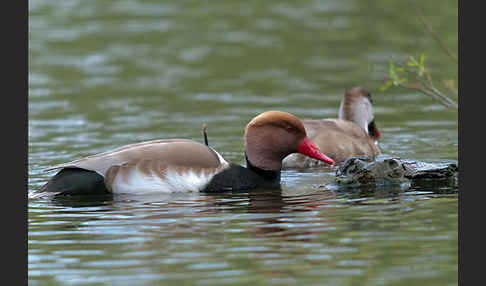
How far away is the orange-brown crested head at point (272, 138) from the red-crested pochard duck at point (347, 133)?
1.44 meters

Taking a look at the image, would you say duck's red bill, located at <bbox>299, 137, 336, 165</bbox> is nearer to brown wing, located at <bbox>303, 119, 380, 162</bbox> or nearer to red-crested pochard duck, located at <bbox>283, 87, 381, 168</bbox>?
red-crested pochard duck, located at <bbox>283, 87, 381, 168</bbox>

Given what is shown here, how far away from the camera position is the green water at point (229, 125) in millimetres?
7789

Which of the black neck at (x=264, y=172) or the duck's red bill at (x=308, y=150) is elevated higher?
the duck's red bill at (x=308, y=150)

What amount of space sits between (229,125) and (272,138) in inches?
166

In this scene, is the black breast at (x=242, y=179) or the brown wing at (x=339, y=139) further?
the brown wing at (x=339, y=139)

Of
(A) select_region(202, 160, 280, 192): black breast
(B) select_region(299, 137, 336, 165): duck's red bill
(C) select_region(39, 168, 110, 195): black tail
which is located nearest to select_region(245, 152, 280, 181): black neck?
(A) select_region(202, 160, 280, 192): black breast

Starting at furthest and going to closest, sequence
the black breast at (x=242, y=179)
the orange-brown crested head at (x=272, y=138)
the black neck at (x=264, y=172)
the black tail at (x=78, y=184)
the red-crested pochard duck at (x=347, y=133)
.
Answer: the red-crested pochard duck at (x=347, y=133) < the black neck at (x=264, y=172) < the orange-brown crested head at (x=272, y=138) < the black breast at (x=242, y=179) < the black tail at (x=78, y=184)

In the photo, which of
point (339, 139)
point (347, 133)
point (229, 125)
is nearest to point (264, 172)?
point (339, 139)

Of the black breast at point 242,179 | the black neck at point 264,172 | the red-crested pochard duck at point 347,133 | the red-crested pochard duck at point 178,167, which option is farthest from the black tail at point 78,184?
the red-crested pochard duck at point 347,133

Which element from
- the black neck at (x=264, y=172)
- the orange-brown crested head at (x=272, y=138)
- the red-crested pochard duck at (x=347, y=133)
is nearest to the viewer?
the orange-brown crested head at (x=272, y=138)

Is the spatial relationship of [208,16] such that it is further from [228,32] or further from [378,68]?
[378,68]

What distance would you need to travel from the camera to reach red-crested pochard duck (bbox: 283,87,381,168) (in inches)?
501

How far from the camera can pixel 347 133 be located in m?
13.4

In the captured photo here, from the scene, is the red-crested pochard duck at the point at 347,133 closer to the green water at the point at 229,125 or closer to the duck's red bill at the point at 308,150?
the green water at the point at 229,125
